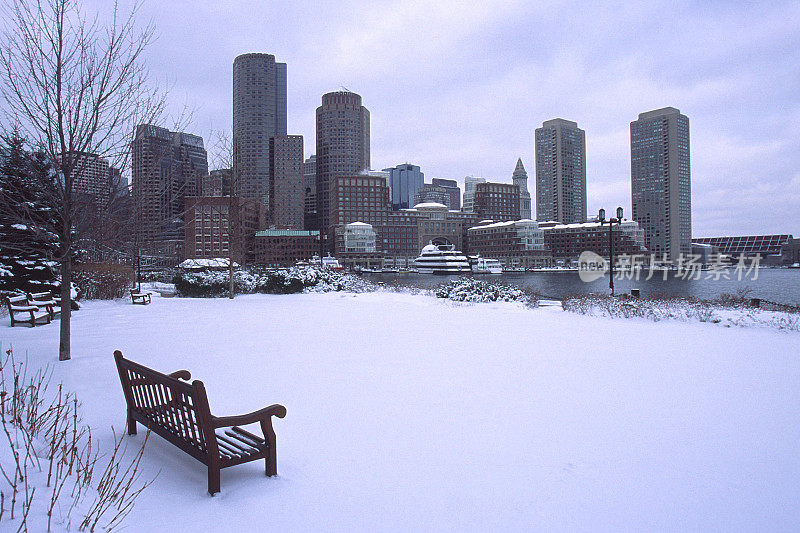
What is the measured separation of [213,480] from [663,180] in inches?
8025

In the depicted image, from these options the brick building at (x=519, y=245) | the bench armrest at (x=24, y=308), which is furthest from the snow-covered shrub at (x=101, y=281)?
the brick building at (x=519, y=245)

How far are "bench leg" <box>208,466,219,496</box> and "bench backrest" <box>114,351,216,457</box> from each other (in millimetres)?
149

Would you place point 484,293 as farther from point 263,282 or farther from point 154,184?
point 154,184

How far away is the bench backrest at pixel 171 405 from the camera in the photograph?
3442mm

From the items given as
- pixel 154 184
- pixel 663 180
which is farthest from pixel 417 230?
pixel 154 184

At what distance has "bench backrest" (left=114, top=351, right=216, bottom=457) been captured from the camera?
3442 millimetres

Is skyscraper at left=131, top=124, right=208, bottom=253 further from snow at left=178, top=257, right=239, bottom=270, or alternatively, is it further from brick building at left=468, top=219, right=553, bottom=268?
brick building at left=468, top=219, right=553, bottom=268

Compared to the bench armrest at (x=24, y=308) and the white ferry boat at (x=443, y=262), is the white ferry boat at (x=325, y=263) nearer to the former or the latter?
the bench armrest at (x=24, y=308)

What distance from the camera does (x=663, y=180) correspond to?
178250 millimetres

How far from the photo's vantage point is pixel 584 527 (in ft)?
10.8

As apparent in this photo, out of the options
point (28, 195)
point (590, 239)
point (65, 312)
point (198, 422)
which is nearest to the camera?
point (198, 422)

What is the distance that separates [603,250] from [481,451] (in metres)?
150

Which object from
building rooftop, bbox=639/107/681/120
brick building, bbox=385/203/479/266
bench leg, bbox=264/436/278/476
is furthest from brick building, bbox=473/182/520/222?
bench leg, bbox=264/436/278/476

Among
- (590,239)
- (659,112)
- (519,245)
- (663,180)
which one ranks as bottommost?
(519,245)
